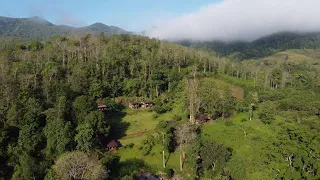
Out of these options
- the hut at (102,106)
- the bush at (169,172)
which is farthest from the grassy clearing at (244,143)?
the hut at (102,106)

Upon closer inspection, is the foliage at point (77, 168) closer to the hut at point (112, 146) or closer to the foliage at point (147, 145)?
the hut at point (112, 146)

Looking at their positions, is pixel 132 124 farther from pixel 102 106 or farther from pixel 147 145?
pixel 147 145

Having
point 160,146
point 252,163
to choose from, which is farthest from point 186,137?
point 252,163

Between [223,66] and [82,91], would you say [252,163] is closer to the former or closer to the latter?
[82,91]

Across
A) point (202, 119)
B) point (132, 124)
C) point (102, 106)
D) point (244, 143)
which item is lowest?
point (132, 124)

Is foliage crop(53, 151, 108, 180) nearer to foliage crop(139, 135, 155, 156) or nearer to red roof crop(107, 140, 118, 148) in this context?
red roof crop(107, 140, 118, 148)

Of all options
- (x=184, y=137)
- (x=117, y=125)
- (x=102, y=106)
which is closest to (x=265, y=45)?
(x=102, y=106)

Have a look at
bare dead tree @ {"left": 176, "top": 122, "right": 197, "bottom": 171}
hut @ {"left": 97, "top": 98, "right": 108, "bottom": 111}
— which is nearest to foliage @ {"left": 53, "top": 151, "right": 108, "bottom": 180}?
bare dead tree @ {"left": 176, "top": 122, "right": 197, "bottom": 171}
